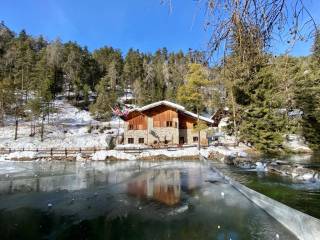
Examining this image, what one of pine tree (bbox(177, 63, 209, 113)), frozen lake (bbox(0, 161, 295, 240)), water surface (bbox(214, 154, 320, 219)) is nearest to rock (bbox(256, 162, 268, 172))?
water surface (bbox(214, 154, 320, 219))

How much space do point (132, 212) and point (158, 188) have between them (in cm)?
454

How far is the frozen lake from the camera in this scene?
26.8 ft

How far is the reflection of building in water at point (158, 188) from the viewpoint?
500 inches

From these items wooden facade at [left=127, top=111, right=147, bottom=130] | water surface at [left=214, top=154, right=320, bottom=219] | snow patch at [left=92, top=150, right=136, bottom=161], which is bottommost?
water surface at [left=214, top=154, right=320, bottom=219]

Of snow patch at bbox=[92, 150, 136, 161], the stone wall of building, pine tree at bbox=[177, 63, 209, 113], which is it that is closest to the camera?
snow patch at bbox=[92, 150, 136, 161]

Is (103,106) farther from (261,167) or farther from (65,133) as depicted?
(261,167)

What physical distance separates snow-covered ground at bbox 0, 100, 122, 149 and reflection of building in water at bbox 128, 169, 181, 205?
84.2 feet

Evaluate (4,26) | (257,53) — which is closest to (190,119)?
(257,53)

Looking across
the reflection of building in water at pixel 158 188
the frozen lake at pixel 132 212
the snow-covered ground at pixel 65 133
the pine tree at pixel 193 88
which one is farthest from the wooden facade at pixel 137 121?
the frozen lake at pixel 132 212

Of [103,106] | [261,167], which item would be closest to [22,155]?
[261,167]

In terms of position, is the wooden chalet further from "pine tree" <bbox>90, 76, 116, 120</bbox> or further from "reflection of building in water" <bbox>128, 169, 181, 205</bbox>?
"reflection of building in water" <bbox>128, 169, 181, 205</bbox>

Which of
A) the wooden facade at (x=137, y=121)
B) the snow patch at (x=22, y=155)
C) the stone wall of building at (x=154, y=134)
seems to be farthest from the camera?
the wooden facade at (x=137, y=121)

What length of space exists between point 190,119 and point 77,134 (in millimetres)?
21061

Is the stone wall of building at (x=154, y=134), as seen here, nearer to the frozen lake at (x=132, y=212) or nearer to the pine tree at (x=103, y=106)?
the pine tree at (x=103, y=106)
